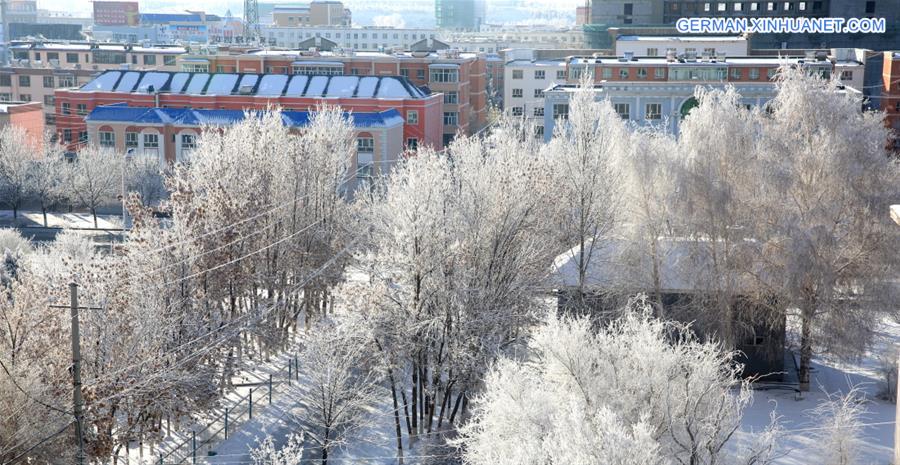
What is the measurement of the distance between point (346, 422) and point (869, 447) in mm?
10677

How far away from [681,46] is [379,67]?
64.3ft

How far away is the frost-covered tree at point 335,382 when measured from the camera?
67.2 feet

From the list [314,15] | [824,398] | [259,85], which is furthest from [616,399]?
[314,15]

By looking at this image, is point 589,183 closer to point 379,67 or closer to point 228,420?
point 228,420

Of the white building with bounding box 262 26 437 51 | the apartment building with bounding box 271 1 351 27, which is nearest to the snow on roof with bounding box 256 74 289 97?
the white building with bounding box 262 26 437 51

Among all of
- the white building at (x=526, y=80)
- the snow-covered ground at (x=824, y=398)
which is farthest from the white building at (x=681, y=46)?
the snow-covered ground at (x=824, y=398)

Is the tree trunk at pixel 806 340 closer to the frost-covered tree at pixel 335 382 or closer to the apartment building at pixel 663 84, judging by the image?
the frost-covered tree at pixel 335 382

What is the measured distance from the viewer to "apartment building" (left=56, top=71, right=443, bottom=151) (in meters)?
54.7

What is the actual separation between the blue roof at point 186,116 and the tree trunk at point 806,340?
28.8 metres

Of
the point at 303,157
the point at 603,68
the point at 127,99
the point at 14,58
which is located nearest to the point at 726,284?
the point at 303,157

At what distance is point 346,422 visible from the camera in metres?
21.2

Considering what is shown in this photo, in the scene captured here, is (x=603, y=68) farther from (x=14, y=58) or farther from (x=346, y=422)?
(x=14, y=58)

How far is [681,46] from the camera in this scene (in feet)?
225

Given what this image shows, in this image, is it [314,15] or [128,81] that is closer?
[128,81]
